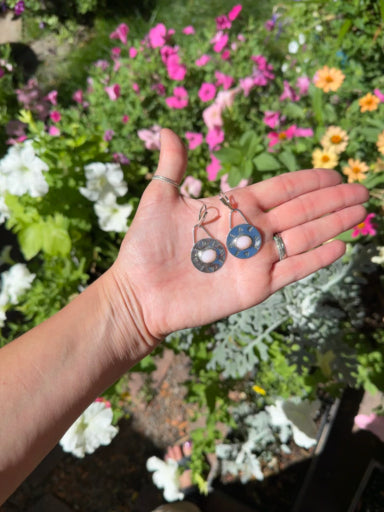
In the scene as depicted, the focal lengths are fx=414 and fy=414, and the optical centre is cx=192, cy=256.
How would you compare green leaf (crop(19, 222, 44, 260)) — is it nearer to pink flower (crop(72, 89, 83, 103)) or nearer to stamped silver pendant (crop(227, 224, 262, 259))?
stamped silver pendant (crop(227, 224, 262, 259))

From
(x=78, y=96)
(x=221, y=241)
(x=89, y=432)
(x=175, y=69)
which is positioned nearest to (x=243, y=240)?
(x=221, y=241)

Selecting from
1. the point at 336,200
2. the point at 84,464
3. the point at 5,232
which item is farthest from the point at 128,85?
the point at 84,464

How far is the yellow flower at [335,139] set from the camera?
2.07 m

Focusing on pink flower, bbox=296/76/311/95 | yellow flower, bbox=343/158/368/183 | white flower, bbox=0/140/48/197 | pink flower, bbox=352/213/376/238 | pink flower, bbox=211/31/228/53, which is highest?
pink flower, bbox=211/31/228/53

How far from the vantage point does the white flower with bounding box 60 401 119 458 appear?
1762 mm

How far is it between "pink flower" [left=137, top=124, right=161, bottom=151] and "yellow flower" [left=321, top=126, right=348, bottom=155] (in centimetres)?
109

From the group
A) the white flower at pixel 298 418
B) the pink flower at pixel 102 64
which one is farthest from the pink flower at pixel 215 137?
the white flower at pixel 298 418

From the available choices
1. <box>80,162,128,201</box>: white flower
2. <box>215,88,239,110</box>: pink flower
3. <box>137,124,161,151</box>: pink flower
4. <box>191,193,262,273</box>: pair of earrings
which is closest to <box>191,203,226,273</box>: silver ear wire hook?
<box>191,193,262,273</box>: pair of earrings

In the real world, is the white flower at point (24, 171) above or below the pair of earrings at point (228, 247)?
above

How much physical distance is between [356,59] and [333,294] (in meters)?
1.46

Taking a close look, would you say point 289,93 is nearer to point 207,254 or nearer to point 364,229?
point 364,229

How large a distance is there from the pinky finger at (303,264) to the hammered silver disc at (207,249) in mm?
218

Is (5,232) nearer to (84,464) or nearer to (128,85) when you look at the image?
(128,85)

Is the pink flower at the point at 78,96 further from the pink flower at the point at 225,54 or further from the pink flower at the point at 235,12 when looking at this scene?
the pink flower at the point at 235,12
